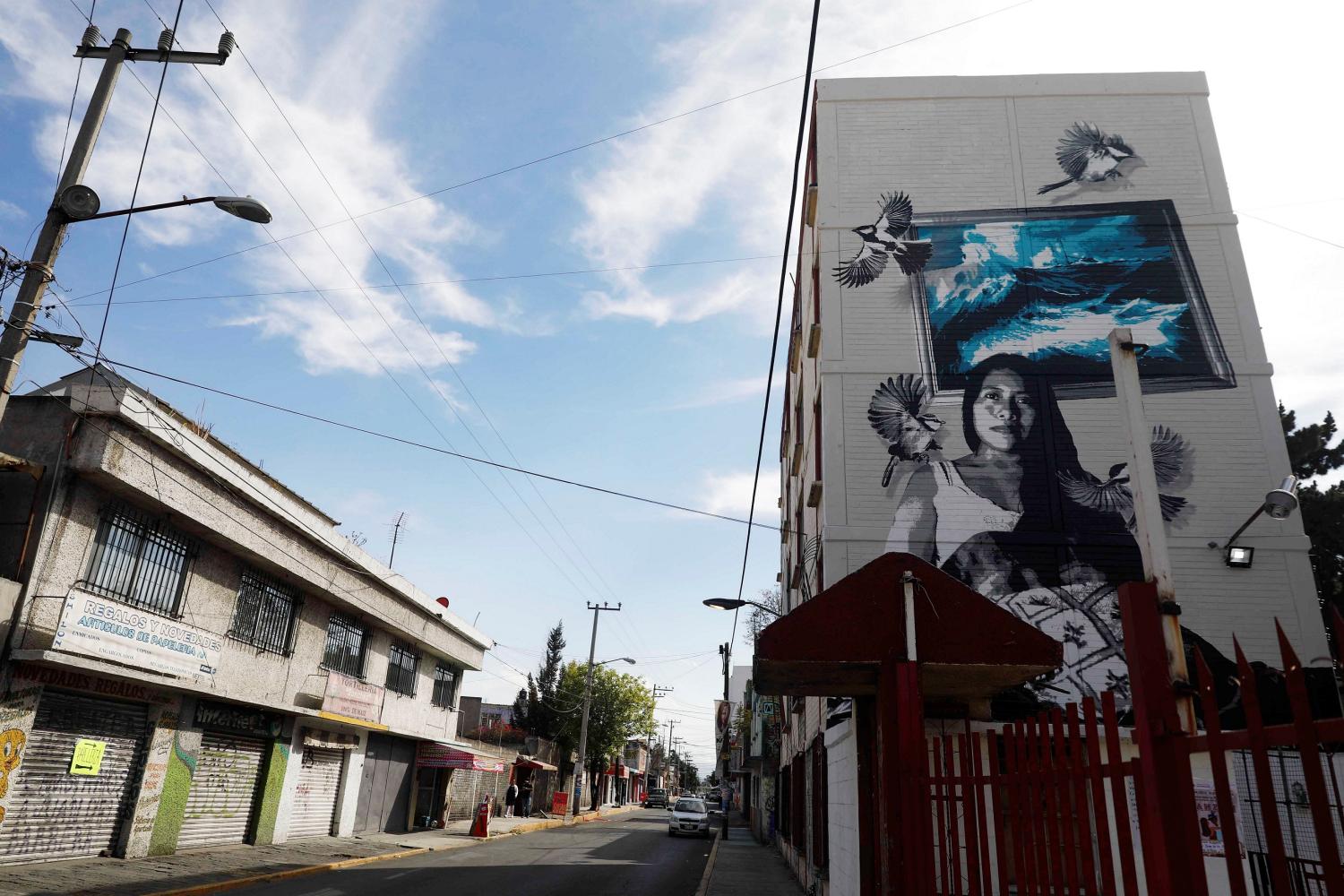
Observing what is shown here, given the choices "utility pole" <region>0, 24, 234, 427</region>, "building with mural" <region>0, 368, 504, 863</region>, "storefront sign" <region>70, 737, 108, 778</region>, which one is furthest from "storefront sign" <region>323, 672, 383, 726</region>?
"utility pole" <region>0, 24, 234, 427</region>

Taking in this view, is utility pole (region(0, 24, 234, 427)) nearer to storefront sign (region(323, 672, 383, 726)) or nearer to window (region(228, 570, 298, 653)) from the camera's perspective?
window (region(228, 570, 298, 653))

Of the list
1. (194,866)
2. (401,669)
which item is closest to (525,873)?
(194,866)

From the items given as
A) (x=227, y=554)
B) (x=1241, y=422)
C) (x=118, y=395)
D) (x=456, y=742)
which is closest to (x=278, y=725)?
(x=227, y=554)

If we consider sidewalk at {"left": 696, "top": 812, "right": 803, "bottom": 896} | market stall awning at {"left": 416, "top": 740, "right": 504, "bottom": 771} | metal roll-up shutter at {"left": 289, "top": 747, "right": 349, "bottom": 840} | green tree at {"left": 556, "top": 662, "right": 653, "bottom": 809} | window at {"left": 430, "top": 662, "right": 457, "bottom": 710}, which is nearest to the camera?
sidewalk at {"left": 696, "top": 812, "right": 803, "bottom": 896}

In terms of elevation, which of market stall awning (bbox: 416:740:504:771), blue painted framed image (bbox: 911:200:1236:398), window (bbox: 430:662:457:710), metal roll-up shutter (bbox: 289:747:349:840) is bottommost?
metal roll-up shutter (bbox: 289:747:349:840)

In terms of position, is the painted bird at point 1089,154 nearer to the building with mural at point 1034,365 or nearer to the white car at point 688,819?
the building with mural at point 1034,365

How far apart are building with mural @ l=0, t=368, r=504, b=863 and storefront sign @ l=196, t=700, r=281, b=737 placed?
43 mm

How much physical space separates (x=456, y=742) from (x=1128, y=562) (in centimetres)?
2518

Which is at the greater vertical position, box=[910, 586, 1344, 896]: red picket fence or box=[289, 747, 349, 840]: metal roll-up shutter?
box=[910, 586, 1344, 896]: red picket fence

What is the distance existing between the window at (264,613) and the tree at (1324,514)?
973 inches

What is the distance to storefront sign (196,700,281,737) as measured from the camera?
1753cm

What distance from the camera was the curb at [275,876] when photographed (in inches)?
485

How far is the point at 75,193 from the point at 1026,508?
1514 cm

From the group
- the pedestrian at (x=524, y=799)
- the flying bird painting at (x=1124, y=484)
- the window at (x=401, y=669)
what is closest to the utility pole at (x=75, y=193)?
the flying bird painting at (x=1124, y=484)
